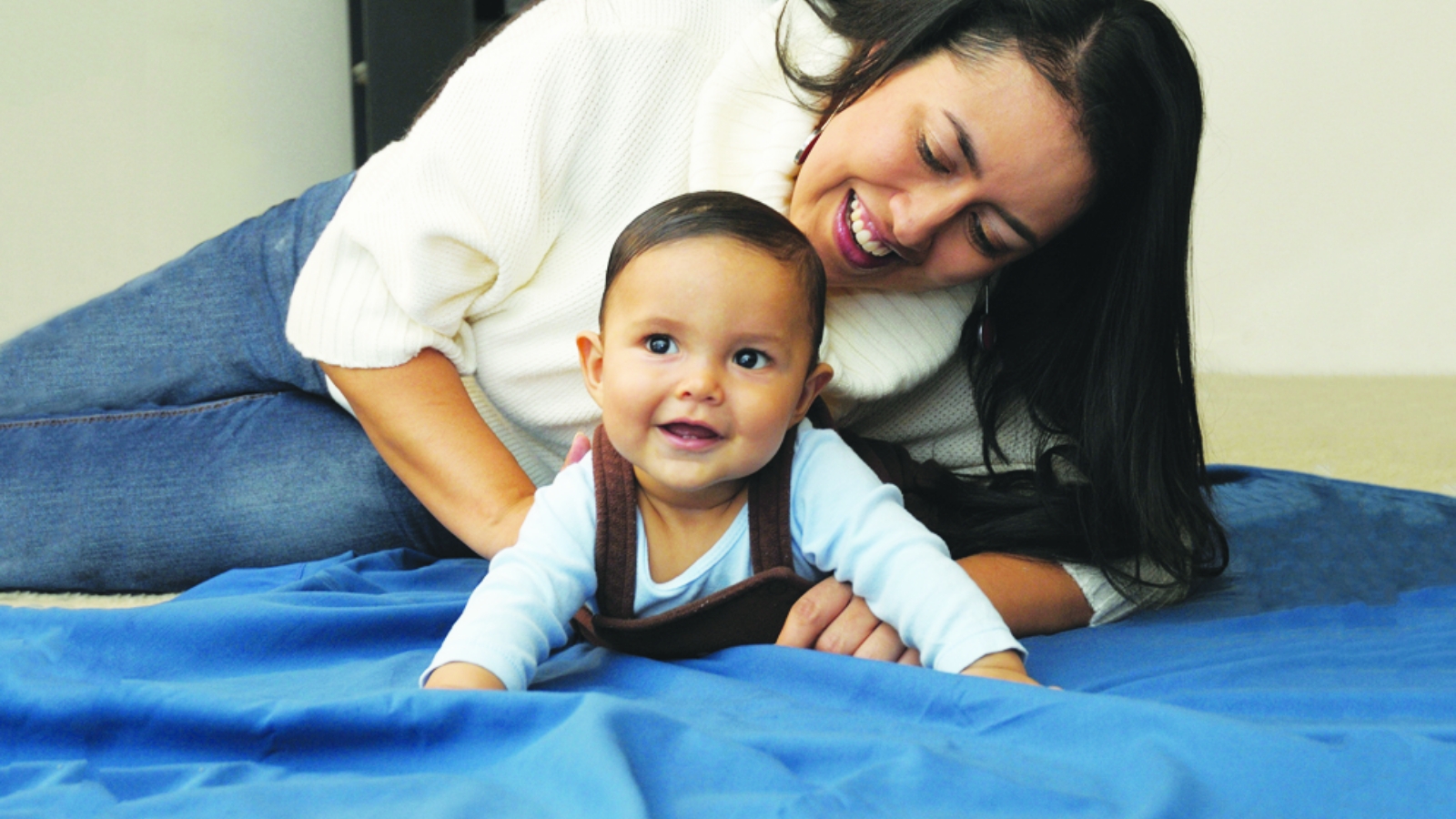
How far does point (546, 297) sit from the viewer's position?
3.81 feet

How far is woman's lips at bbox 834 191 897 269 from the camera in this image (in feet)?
3.47

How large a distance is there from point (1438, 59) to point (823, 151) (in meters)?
2.22

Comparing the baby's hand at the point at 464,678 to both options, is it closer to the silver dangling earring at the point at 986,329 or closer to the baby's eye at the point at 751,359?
the baby's eye at the point at 751,359

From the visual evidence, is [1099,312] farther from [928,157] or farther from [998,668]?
[998,668]

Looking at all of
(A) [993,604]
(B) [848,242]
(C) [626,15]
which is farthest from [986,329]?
(C) [626,15]

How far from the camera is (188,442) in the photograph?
1351 millimetres

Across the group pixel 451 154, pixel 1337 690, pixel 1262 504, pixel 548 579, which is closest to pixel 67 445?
pixel 451 154

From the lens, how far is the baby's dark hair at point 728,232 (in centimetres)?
83

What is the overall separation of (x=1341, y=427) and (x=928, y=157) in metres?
1.61

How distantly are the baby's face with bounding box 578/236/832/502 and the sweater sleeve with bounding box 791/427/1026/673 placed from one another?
7cm

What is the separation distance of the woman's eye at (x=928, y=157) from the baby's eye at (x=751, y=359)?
0.28 metres

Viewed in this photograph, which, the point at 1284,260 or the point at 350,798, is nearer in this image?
the point at 350,798

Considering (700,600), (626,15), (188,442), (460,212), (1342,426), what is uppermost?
(626,15)

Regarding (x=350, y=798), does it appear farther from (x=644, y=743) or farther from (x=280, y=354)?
(x=280, y=354)
